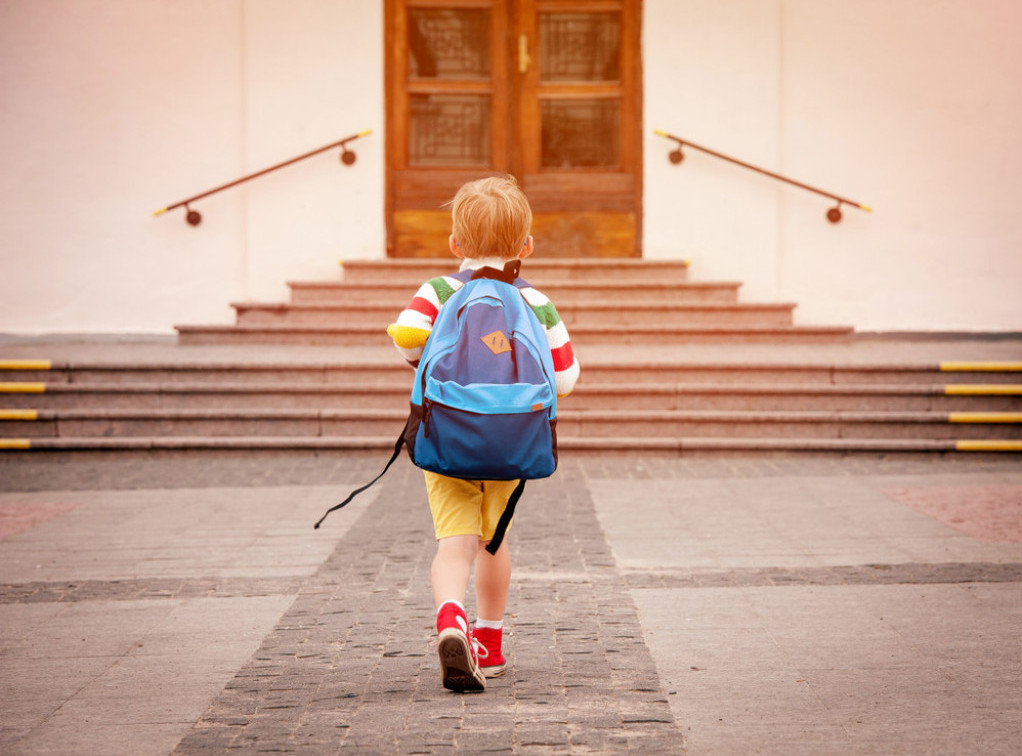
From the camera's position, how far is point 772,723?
330cm

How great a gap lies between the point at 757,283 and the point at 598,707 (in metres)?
8.20

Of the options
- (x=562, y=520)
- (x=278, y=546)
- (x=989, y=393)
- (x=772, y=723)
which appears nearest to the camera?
(x=772, y=723)

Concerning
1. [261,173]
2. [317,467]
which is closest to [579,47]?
[261,173]

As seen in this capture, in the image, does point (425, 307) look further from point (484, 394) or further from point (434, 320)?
point (484, 394)

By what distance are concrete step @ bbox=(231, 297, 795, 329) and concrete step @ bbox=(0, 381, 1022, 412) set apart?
4.71 ft

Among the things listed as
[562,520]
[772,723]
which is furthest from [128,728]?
[562,520]

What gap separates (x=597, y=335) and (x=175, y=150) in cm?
462

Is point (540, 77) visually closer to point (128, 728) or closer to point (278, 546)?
point (278, 546)

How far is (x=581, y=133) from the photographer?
1139 centimetres

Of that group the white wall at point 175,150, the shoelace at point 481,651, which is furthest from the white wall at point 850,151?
the shoelace at point 481,651

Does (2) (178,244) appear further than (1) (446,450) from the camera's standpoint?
Yes

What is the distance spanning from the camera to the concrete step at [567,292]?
406 inches

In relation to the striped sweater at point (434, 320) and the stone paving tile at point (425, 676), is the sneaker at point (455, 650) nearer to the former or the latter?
the stone paving tile at point (425, 676)

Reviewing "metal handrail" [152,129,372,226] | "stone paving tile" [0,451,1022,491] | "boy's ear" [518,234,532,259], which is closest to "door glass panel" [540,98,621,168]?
"metal handrail" [152,129,372,226]
